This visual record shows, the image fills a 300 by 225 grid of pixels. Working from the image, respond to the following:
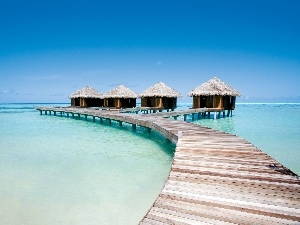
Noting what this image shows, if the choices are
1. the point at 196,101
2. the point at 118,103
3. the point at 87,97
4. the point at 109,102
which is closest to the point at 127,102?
the point at 118,103

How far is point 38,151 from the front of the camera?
34.9ft

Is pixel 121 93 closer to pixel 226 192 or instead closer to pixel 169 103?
pixel 169 103

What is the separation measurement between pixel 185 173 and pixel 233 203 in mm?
1329

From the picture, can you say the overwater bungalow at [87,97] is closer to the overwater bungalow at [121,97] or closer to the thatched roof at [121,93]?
the overwater bungalow at [121,97]

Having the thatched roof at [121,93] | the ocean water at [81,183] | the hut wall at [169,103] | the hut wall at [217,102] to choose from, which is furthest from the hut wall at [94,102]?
the ocean water at [81,183]

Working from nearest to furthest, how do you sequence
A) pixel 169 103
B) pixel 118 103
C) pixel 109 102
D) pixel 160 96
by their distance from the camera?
pixel 160 96, pixel 169 103, pixel 118 103, pixel 109 102

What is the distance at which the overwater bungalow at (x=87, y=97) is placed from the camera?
1269 inches

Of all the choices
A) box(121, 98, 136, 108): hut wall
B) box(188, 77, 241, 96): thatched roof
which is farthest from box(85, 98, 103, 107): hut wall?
box(188, 77, 241, 96): thatched roof

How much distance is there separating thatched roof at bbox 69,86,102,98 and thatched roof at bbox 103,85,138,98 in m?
2.99

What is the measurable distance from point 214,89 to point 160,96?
18.7 ft

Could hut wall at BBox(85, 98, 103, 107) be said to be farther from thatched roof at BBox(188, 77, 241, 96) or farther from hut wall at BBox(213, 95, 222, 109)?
hut wall at BBox(213, 95, 222, 109)

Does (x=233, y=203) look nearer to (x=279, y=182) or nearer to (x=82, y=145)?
(x=279, y=182)

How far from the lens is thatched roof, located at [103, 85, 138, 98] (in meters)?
29.0

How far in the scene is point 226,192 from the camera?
3688 millimetres
